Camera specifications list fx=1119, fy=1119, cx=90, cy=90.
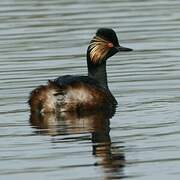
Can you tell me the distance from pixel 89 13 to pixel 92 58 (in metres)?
6.61

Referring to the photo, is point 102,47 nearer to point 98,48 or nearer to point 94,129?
point 98,48

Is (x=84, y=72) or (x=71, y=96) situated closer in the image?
(x=71, y=96)

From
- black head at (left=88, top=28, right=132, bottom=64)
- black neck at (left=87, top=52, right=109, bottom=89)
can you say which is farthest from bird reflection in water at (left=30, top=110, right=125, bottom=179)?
black head at (left=88, top=28, right=132, bottom=64)

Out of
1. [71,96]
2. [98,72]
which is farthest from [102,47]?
[71,96]

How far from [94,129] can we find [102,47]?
253 centimetres

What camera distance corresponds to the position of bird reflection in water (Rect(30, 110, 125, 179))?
35.2 feet

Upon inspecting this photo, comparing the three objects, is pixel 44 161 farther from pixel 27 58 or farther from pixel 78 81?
pixel 27 58

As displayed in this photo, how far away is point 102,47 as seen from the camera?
14.8m

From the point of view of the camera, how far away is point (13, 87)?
49.3 ft

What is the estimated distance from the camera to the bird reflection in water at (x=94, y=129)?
10742 millimetres

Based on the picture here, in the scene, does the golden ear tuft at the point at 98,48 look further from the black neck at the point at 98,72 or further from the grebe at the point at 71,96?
the grebe at the point at 71,96

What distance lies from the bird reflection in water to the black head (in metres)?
1.39

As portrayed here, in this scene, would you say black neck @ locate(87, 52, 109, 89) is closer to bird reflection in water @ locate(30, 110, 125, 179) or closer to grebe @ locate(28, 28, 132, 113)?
grebe @ locate(28, 28, 132, 113)

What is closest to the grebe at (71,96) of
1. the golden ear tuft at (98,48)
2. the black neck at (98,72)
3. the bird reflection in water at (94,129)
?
the bird reflection in water at (94,129)
